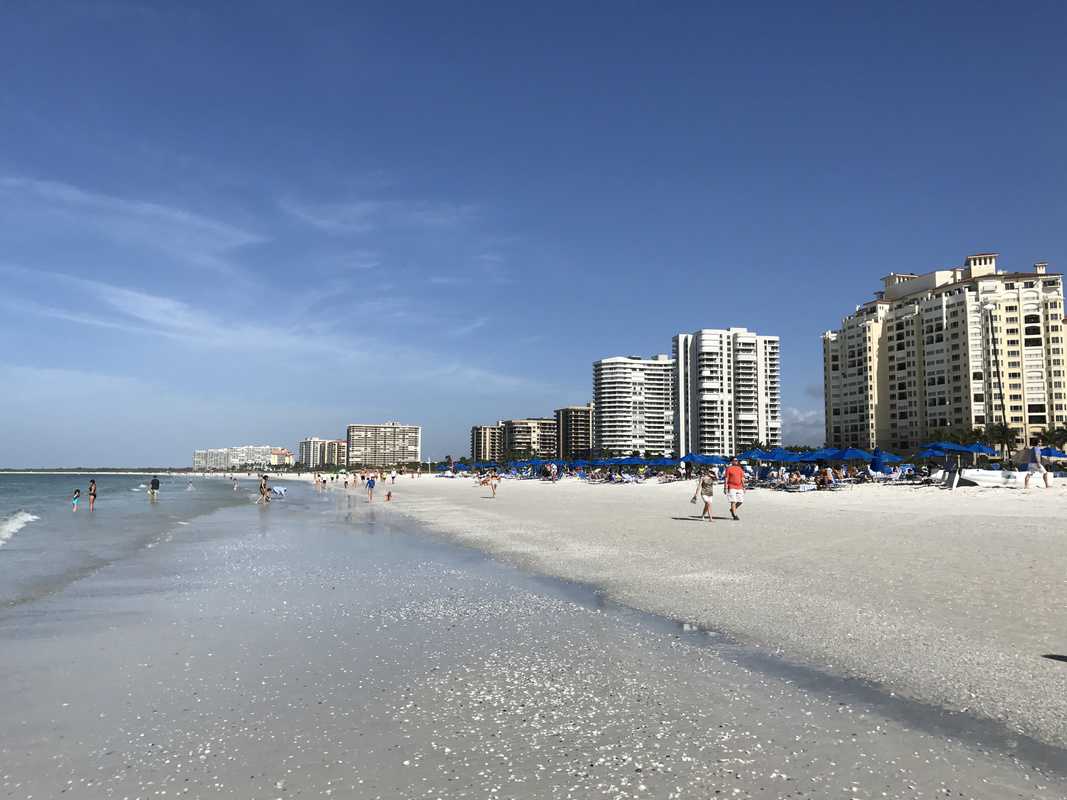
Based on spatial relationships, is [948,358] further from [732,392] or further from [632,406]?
[632,406]

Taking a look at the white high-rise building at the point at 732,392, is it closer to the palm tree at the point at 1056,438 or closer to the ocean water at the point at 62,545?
the palm tree at the point at 1056,438

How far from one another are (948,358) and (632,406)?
82655mm

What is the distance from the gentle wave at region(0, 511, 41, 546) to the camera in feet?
69.1

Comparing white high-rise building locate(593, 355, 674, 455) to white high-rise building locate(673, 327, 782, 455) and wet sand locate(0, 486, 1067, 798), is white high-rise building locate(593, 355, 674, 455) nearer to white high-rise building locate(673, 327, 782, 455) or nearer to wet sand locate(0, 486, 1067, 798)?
white high-rise building locate(673, 327, 782, 455)

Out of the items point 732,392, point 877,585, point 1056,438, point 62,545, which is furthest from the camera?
point 732,392

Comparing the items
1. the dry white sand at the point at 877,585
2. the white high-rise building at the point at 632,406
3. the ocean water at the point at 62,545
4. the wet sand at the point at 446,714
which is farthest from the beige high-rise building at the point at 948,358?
the wet sand at the point at 446,714

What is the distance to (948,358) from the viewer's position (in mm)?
102250

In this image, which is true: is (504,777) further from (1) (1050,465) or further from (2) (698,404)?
(2) (698,404)

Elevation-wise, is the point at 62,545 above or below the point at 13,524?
above

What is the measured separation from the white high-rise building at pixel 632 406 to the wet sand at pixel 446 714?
165780mm

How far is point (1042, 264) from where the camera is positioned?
10094cm

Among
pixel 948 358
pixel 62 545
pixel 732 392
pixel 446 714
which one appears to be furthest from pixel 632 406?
pixel 446 714

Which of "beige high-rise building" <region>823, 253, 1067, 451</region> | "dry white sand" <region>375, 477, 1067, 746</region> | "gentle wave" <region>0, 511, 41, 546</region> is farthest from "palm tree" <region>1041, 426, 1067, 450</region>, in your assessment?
"gentle wave" <region>0, 511, 41, 546</region>

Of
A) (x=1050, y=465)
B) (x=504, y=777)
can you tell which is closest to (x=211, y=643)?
(x=504, y=777)
